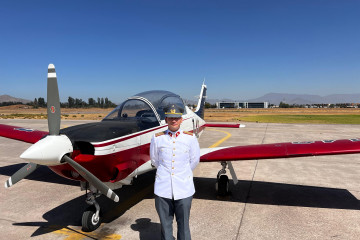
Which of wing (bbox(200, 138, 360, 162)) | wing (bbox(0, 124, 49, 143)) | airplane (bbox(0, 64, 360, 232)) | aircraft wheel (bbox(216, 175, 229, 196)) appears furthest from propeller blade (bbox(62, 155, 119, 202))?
wing (bbox(0, 124, 49, 143))

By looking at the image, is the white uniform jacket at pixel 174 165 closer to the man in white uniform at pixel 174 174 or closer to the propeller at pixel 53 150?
the man in white uniform at pixel 174 174

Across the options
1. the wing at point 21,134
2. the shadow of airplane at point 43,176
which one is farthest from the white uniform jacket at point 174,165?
the wing at point 21,134

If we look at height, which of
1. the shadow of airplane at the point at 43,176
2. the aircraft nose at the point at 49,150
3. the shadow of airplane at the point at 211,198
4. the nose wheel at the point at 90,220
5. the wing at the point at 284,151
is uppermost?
the aircraft nose at the point at 49,150

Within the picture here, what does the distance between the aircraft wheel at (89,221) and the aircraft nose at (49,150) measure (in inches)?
48.6

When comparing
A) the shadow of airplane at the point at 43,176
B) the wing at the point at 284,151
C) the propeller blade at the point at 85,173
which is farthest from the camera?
the shadow of airplane at the point at 43,176

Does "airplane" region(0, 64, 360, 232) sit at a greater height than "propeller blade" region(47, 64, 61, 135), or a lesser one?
lesser

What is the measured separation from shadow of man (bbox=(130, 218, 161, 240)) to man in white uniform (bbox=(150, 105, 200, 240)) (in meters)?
1.03

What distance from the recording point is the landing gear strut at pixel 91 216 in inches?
157

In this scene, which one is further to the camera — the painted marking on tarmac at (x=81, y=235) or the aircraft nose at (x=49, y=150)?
the painted marking on tarmac at (x=81, y=235)

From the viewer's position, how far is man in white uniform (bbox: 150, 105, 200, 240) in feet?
9.15

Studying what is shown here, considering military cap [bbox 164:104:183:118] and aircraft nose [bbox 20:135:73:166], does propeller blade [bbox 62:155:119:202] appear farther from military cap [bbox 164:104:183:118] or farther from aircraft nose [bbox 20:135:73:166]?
military cap [bbox 164:104:183:118]

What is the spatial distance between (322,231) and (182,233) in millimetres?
2632

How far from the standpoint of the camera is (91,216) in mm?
4066

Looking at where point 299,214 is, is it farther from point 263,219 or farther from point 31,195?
point 31,195
